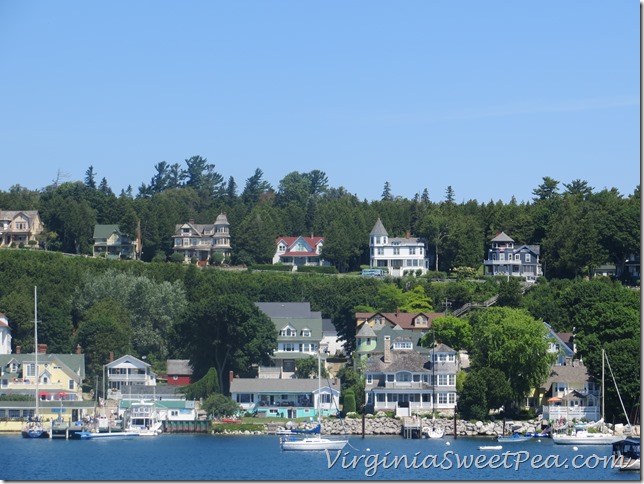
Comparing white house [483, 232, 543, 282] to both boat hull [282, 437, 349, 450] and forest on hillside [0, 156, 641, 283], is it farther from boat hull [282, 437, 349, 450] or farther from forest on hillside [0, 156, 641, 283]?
boat hull [282, 437, 349, 450]

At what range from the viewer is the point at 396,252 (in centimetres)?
11269

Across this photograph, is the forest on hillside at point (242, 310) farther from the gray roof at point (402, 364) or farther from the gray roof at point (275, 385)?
the gray roof at point (402, 364)

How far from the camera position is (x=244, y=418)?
3002 inches

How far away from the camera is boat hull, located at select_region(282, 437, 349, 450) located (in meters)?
67.3

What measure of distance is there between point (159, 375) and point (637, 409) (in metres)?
26.8

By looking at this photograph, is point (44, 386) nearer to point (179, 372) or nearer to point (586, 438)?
point (179, 372)

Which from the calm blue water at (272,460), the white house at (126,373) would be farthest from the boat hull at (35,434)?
the white house at (126,373)

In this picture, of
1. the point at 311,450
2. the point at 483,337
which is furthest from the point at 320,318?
the point at 311,450

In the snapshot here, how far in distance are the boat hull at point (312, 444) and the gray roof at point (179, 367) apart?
49.3 feet

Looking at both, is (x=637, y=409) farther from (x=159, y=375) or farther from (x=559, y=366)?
(x=159, y=375)

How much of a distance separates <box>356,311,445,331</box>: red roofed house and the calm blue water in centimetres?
1731

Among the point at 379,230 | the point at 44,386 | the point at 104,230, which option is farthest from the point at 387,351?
the point at 104,230

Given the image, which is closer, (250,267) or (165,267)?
(165,267)

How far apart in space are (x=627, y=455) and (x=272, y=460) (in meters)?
14.3
